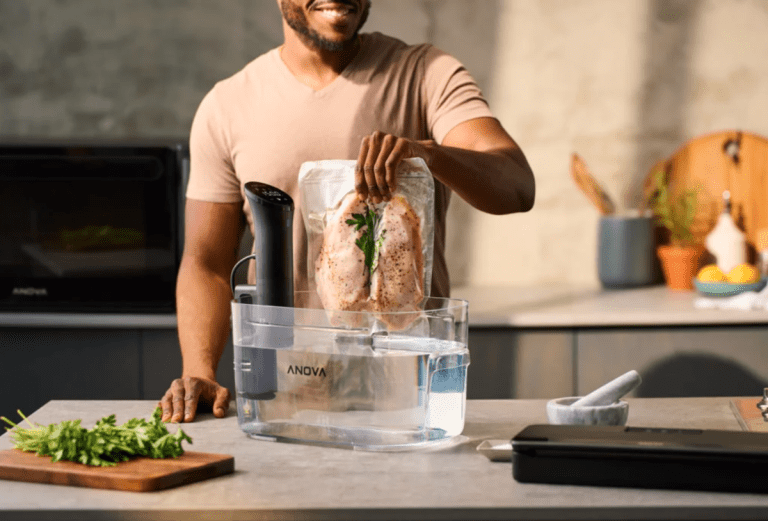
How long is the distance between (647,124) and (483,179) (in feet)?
5.17

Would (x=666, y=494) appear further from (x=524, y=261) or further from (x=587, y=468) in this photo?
(x=524, y=261)

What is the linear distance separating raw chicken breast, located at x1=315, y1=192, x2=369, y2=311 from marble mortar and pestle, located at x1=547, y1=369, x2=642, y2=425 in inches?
9.7

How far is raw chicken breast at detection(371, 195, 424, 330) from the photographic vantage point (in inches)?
42.0

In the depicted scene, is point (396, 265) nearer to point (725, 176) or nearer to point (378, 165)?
point (378, 165)

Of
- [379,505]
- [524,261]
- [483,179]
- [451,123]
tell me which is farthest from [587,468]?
[524,261]

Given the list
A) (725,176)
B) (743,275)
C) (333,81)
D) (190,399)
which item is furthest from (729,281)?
(190,399)

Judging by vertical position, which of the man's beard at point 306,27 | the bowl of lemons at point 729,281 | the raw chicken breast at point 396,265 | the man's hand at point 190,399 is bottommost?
the man's hand at point 190,399

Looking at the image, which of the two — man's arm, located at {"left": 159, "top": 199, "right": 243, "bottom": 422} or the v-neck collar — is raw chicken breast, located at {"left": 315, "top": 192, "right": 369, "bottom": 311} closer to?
man's arm, located at {"left": 159, "top": 199, "right": 243, "bottom": 422}

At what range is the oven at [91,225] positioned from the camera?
2209 millimetres

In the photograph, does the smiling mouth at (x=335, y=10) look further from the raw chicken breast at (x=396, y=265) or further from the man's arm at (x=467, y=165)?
the raw chicken breast at (x=396, y=265)

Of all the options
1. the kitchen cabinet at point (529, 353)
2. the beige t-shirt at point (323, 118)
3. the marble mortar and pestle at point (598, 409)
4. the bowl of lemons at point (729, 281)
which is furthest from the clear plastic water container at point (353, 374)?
the bowl of lemons at point (729, 281)

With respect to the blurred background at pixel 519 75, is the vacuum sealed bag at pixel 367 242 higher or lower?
lower

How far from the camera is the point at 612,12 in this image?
271 centimetres

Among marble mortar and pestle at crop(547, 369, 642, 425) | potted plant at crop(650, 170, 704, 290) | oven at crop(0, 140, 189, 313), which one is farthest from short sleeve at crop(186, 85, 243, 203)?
potted plant at crop(650, 170, 704, 290)
